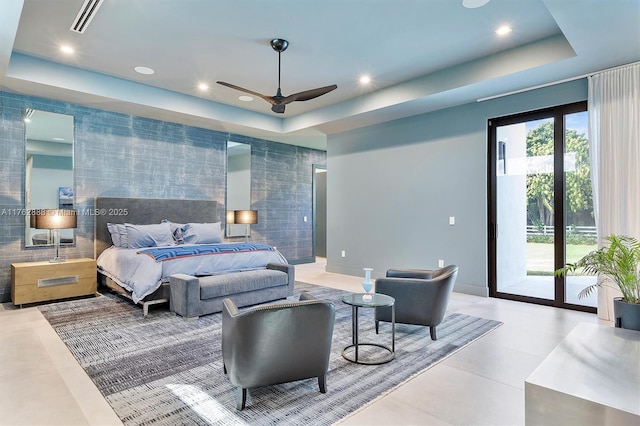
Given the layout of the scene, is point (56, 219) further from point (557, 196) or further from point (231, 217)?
A: point (557, 196)

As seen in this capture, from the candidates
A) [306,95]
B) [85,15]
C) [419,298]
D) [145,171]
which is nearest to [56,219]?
[145,171]

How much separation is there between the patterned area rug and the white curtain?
171cm

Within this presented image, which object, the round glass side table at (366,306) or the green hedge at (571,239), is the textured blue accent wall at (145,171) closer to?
the round glass side table at (366,306)

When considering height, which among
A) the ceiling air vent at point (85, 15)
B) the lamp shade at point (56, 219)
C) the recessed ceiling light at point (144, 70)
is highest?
the recessed ceiling light at point (144, 70)

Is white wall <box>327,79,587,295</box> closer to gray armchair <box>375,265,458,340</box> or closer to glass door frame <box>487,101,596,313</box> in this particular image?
glass door frame <box>487,101,596,313</box>

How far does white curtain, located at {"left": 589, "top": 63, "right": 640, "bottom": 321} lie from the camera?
153 inches

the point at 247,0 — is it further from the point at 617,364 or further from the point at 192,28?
the point at 617,364

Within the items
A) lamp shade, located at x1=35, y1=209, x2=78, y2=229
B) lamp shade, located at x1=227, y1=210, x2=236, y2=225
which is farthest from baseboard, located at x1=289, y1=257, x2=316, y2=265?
lamp shade, located at x1=35, y1=209, x2=78, y2=229

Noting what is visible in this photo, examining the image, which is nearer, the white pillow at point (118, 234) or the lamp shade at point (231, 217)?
the white pillow at point (118, 234)

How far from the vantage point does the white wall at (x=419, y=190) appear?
17.2ft

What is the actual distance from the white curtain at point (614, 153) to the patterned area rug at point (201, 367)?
5.61 feet

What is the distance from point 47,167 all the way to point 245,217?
3208 millimetres

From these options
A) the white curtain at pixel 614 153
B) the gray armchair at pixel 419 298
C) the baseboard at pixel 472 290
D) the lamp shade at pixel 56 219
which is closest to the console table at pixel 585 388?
the gray armchair at pixel 419 298

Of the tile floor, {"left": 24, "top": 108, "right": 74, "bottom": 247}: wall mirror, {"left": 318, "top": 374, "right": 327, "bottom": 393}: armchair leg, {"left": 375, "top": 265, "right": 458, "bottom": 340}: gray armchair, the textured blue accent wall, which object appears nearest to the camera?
the tile floor
